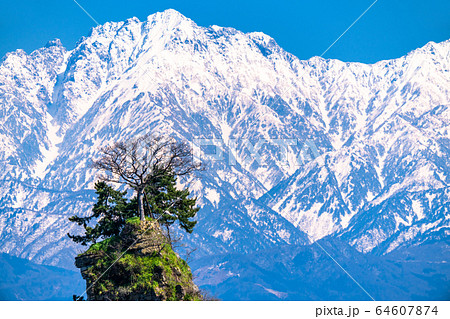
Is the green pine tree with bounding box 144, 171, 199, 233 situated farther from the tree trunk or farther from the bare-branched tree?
the tree trunk

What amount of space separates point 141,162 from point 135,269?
14484mm

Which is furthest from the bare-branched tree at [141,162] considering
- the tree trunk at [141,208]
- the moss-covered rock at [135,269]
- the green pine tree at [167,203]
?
the moss-covered rock at [135,269]

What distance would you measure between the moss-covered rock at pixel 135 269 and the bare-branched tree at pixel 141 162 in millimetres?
2681

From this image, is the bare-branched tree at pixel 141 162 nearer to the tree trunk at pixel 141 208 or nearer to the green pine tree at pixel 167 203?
the tree trunk at pixel 141 208

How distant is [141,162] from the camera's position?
264 ft

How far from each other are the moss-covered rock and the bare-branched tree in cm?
268

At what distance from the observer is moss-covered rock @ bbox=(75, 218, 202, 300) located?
226 ft

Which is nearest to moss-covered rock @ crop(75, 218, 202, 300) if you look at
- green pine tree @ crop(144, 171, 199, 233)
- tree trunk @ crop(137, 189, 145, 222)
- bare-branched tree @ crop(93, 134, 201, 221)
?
tree trunk @ crop(137, 189, 145, 222)

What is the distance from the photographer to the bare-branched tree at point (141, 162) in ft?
247

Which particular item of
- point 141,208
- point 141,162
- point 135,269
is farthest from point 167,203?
point 135,269

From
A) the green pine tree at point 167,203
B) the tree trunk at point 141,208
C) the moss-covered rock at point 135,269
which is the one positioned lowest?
the moss-covered rock at point 135,269
